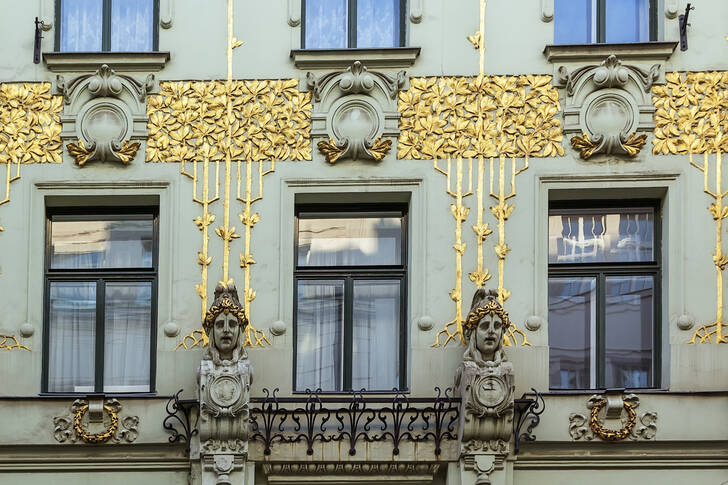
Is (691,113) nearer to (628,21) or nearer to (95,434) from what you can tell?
(628,21)

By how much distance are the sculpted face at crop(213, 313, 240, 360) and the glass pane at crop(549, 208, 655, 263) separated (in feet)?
13.1

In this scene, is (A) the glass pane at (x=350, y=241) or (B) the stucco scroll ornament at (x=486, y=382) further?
(A) the glass pane at (x=350, y=241)

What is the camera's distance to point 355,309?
75.7 ft

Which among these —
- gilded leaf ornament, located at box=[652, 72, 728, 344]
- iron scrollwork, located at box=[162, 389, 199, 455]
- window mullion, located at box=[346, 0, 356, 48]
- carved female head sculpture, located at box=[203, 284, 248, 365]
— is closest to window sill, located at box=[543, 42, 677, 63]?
gilded leaf ornament, located at box=[652, 72, 728, 344]

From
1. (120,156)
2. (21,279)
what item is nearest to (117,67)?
(120,156)

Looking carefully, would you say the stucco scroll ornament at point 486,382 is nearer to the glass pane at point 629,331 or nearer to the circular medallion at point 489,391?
the circular medallion at point 489,391

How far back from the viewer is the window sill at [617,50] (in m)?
22.9

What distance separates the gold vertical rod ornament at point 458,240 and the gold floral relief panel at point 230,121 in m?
1.79

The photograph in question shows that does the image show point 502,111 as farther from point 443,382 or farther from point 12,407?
point 12,407

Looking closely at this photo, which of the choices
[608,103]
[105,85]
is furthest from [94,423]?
[608,103]

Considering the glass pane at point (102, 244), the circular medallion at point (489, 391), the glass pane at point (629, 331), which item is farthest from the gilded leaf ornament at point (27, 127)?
the glass pane at point (629, 331)

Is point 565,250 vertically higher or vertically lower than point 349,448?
higher

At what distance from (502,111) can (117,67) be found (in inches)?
185

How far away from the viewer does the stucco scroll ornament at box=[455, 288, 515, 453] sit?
21.5m
